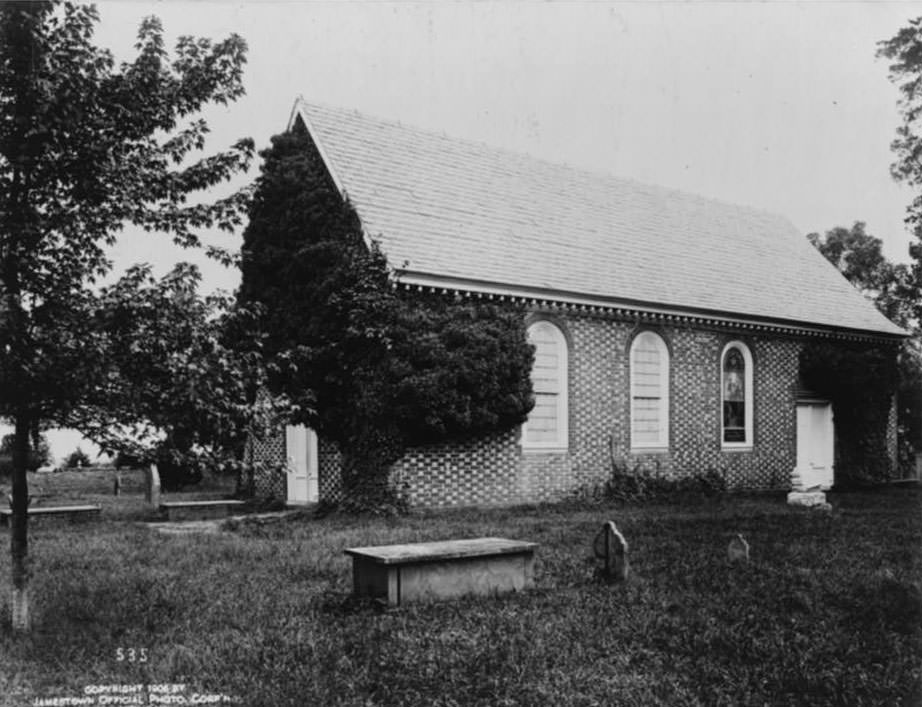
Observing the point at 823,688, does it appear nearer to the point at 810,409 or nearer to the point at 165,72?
the point at 165,72

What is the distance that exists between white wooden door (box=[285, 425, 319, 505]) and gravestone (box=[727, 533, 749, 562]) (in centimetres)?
1103

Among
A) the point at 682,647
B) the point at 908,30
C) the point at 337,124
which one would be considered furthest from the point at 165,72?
the point at 908,30

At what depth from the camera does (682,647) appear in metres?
6.94

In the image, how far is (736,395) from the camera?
75.5 feet

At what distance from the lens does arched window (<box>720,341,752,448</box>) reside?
22.7 m

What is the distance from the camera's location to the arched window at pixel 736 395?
22688 millimetres

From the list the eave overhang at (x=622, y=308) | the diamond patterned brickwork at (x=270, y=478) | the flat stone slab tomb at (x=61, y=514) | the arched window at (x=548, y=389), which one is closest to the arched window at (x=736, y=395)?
the eave overhang at (x=622, y=308)

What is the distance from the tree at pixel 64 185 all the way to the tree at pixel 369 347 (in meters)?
8.47

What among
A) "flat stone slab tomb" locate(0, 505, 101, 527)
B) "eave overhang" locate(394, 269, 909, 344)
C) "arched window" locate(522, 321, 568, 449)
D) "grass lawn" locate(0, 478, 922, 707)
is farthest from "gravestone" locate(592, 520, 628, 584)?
"flat stone slab tomb" locate(0, 505, 101, 527)

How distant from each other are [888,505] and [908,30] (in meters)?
10.1

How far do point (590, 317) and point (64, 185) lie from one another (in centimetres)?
1398

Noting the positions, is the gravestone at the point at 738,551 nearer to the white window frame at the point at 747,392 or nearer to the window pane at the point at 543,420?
the window pane at the point at 543,420

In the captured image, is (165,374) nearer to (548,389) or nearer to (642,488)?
(548,389)

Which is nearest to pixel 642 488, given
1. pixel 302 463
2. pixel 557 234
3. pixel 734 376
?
pixel 734 376
